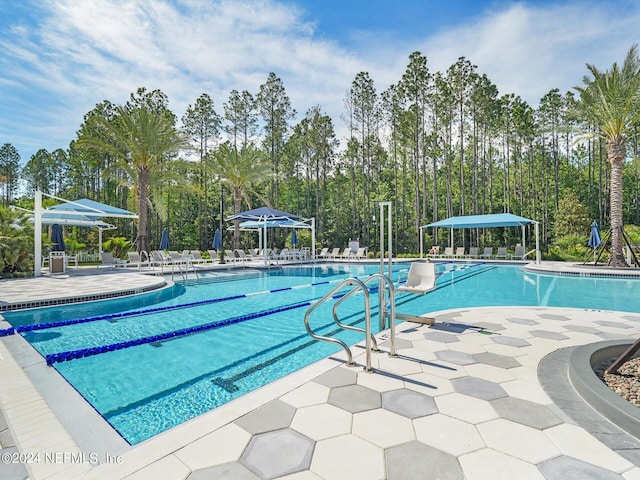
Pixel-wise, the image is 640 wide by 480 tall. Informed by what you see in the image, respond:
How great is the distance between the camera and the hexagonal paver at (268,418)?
226cm

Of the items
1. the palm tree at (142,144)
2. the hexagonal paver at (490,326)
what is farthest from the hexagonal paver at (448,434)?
the palm tree at (142,144)

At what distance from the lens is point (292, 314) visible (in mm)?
6844

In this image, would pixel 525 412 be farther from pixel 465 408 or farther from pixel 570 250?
pixel 570 250

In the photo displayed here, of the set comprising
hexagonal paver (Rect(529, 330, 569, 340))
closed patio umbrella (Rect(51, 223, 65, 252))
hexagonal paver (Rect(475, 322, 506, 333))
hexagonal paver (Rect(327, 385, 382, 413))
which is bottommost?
hexagonal paver (Rect(327, 385, 382, 413))

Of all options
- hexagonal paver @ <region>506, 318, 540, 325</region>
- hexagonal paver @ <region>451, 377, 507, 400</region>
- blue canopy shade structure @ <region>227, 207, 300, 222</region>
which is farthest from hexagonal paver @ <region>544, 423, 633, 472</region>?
blue canopy shade structure @ <region>227, 207, 300, 222</region>

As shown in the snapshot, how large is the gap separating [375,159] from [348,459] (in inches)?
1138

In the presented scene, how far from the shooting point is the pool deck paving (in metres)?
1.82

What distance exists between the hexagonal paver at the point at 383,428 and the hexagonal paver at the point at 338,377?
54cm

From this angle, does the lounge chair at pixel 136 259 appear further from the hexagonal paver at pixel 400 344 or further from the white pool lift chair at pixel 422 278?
the hexagonal paver at pixel 400 344

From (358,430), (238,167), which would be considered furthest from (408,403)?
(238,167)

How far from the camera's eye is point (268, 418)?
7.80ft

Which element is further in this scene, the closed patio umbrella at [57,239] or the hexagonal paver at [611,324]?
the closed patio umbrella at [57,239]

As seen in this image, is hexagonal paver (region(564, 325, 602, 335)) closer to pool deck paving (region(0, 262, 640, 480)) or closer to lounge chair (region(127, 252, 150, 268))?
pool deck paving (region(0, 262, 640, 480))

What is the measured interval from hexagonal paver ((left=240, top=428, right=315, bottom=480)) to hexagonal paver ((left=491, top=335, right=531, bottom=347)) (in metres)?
2.99
